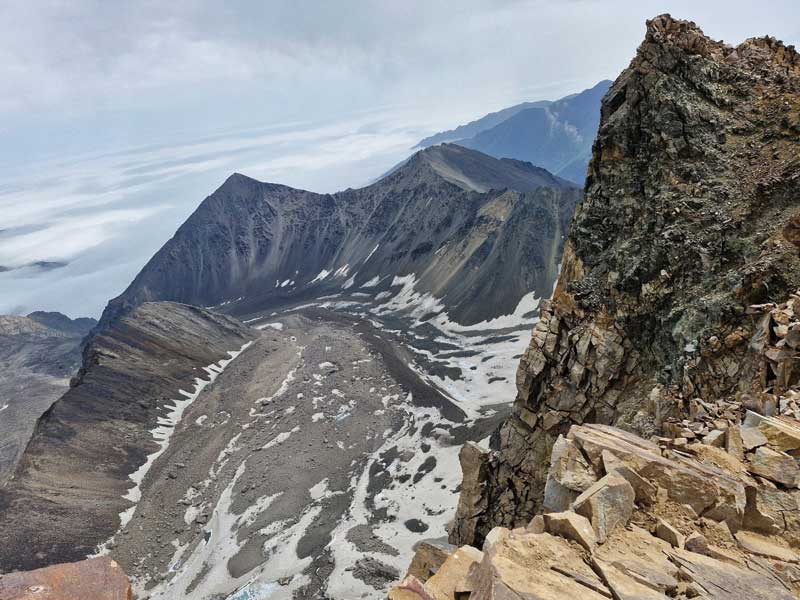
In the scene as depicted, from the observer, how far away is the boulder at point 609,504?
966 centimetres

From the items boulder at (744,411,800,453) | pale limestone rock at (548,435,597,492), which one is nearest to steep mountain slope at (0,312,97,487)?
pale limestone rock at (548,435,597,492)

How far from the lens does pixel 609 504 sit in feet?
32.3

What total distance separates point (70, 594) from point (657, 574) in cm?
1145

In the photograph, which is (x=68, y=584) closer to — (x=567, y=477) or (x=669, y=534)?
(x=567, y=477)

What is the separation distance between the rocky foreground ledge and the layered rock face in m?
11.2

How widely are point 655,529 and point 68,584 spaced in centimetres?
1248

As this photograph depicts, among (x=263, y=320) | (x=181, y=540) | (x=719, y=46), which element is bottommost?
(x=181, y=540)

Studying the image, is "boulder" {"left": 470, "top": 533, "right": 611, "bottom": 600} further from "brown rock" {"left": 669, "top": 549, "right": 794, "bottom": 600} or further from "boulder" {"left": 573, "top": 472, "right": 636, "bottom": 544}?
"brown rock" {"left": 669, "top": 549, "right": 794, "bottom": 600}

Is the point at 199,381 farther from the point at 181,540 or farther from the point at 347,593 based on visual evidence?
the point at 347,593

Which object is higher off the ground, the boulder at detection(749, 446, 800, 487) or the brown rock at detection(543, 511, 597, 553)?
the brown rock at detection(543, 511, 597, 553)

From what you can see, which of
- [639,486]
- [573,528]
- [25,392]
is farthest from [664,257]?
[25,392]

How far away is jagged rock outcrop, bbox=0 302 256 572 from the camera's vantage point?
2327 inches

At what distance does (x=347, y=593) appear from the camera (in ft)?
130

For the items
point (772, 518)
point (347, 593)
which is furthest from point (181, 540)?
point (772, 518)
